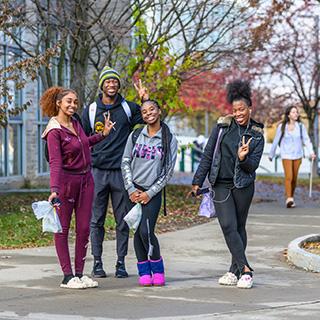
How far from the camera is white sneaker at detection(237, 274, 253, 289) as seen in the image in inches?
341

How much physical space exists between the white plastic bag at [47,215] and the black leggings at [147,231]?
812mm

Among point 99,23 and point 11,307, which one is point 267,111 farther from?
point 11,307

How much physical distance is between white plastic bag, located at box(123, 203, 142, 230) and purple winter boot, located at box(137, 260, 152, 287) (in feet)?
1.26

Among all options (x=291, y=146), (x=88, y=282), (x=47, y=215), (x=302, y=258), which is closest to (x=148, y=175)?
(x=47, y=215)

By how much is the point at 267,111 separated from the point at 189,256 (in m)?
21.9

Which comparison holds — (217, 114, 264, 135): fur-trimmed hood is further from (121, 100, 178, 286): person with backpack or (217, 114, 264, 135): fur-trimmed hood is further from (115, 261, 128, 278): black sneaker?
(115, 261, 128, 278): black sneaker

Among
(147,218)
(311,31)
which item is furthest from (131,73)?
(311,31)

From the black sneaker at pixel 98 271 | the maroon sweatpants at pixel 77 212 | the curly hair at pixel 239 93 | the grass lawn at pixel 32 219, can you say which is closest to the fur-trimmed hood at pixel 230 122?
the curly hair at pixel 239 93

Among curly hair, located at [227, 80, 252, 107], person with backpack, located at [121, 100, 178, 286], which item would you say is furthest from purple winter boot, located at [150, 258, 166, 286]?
curly hair, located at [227, 80, 252, 107]

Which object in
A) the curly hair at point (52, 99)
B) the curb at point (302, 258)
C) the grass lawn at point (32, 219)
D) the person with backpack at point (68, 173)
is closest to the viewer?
the person with backpack at point (68, 173)

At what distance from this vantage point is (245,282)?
341 inches

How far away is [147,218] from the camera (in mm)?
8812

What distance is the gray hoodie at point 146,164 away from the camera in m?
8.82

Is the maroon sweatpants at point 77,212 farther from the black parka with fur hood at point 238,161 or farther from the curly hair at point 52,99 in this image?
the black parka with fur hood at point 238,161
